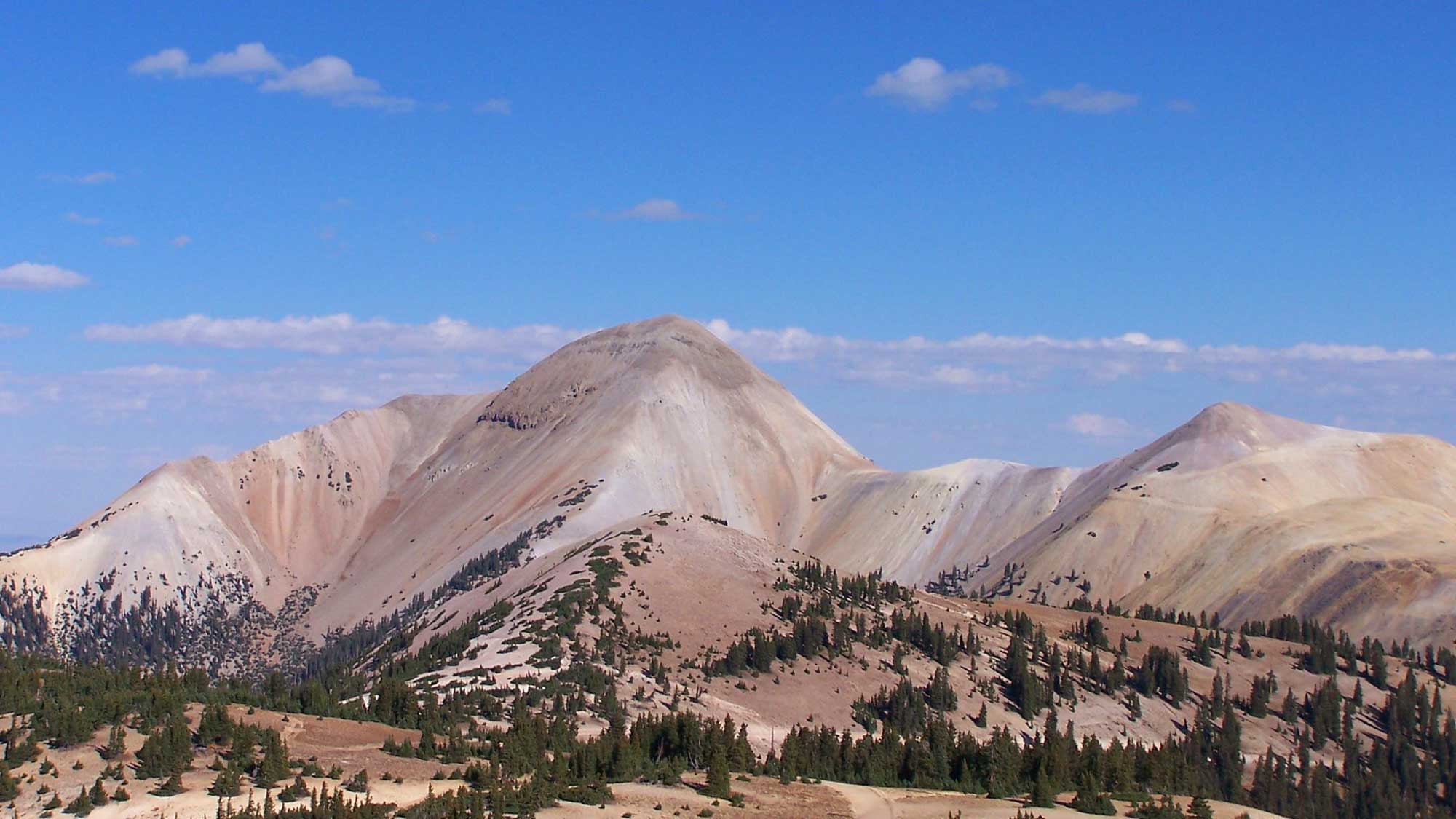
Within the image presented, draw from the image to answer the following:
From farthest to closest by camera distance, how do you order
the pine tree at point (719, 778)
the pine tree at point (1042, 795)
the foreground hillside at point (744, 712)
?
1. the pine tree at point (1042, 795)
2. the pine tree at point (719, 778)
3. the foreground hillside at point (744, 712)

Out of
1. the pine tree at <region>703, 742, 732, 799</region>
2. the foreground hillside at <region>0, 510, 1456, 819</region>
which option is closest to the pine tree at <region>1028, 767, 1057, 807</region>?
the foreground hillside at <region>0, 510, 1456, 819</region>

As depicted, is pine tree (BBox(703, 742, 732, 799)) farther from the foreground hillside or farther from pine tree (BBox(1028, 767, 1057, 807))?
pine tree (BBox(1028, 767, 1057, 807))

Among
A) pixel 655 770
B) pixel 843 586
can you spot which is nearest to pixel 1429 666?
pixel 843 586

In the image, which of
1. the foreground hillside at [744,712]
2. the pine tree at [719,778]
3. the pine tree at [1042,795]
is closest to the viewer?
the foreground hillside at [744,712]

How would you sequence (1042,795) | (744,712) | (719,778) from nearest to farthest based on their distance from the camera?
(719,778) → (1042,795) → (744,712)

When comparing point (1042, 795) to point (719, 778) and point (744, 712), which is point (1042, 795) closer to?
A: point (719, 778)

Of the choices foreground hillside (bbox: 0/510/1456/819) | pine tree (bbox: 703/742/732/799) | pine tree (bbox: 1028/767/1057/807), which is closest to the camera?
foreground hillside (bbox: 0/510/1456/819)

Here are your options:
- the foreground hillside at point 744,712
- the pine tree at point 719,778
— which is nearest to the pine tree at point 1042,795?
the foreground hillside at point 744,712

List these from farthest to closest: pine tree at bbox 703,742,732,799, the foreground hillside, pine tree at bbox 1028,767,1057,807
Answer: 1. pine tree at bbox 1028,767,1057,807
2. pine tree at bbox 703,742,732,799
3. the foreground hillside

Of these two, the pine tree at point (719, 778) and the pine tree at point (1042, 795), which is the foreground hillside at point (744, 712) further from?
the pine tree at point (1042, 795)

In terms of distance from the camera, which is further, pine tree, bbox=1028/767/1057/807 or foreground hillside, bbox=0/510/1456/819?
pine tree, bbox=1028/767/1057/807

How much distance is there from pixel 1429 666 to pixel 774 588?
266 ft

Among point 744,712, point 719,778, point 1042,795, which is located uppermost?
point 719,778

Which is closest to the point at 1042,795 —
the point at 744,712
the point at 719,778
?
the point at 719,778
